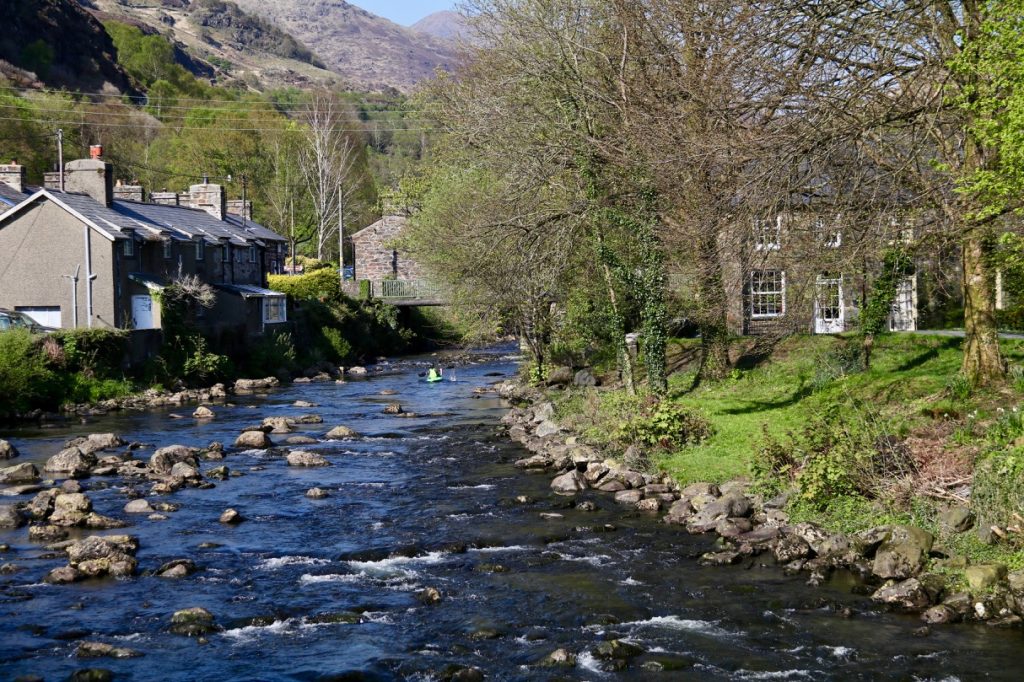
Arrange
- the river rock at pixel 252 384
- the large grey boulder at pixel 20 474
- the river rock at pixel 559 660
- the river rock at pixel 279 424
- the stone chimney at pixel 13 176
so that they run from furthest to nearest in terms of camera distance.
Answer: the stone chimney at pixel 13 176, the river rock at pixel 252 384, the river rock at pixel 279 424, the large grey boulder at pixel 20 474, the river rock at pixel 559 660

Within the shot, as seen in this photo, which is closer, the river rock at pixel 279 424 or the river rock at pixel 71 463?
the river rock at pixel 71 463

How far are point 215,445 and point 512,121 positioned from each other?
48.6ft

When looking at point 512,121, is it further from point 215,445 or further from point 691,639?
point 691,639

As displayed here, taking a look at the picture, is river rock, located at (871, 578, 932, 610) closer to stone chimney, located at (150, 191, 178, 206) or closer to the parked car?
the parked car

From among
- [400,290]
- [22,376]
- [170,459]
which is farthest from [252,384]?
[400,290]

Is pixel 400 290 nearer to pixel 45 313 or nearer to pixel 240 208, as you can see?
pixel 240 208

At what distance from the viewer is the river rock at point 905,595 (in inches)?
703

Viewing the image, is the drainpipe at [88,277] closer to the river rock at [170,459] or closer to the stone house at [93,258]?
the stone house at [93,258]

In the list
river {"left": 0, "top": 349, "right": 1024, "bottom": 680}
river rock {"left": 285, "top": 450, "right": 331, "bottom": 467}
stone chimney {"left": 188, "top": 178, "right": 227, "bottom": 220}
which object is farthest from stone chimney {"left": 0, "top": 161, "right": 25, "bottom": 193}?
river {"left": 0, "top": 349, "right": 1024, "bottom": 680}

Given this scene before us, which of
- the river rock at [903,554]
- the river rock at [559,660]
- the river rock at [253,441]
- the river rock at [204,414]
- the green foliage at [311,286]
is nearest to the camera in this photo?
the river rock at [559,660]

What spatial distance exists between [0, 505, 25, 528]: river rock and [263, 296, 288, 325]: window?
3688 centimetres

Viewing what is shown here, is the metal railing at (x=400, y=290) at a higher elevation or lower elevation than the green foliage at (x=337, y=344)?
higher

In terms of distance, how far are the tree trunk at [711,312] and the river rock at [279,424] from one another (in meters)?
14.9

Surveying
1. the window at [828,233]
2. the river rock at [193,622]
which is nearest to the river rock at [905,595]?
the window at [828,233]
